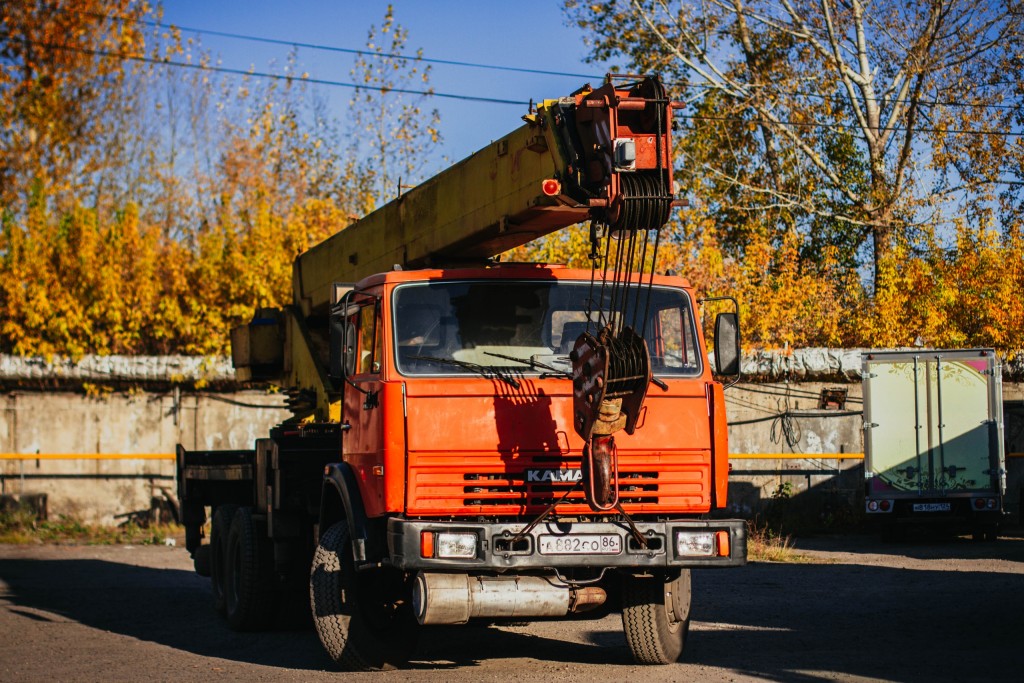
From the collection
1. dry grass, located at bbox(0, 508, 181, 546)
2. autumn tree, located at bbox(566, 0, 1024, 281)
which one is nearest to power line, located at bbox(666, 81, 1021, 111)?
autumn tree, located at bbox(566, 0, 1024, 281)

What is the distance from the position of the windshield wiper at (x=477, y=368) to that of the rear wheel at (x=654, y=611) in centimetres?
164

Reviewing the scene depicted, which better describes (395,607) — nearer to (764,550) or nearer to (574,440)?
(574,440)

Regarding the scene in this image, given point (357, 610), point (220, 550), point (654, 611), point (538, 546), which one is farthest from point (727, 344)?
point (220, 550)

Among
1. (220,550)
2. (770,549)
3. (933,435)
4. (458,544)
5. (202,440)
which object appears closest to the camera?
(458,544)

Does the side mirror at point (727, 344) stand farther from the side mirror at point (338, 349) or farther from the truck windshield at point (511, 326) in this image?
the side mirror at point (338, 349)

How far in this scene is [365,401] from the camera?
863cm

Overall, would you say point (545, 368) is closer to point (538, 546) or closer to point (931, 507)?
point (538, 546)

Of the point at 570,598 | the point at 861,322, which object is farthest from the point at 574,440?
the point at 861,322

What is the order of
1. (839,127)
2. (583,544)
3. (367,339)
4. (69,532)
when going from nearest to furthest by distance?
(583,544), (367,339), (69,532), (839,127)

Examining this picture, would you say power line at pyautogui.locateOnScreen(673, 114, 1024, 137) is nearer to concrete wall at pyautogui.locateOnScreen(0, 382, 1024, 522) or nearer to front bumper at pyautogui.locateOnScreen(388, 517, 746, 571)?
concrete wall at pyautogui.locateOnScreen(0, 382, 1024, 522)

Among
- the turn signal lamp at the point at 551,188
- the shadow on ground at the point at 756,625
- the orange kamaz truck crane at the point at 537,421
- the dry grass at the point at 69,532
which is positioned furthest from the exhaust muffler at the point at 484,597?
the dry grass at the point at 69,532

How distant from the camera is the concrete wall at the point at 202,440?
69.0 feet

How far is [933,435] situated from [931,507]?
1087 millimetres

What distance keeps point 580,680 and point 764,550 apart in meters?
9.52
